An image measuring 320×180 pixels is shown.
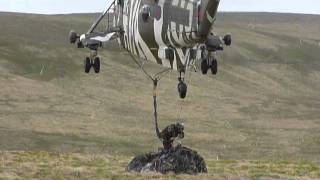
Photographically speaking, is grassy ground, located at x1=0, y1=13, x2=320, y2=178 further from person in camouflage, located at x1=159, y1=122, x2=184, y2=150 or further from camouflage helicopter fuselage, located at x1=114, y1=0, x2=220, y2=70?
camouflage helicopter fuselage, located at x1=114, y1=0, x2=220, y2=70

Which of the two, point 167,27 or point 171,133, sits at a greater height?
point 167,27

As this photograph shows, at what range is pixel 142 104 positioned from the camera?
307ft

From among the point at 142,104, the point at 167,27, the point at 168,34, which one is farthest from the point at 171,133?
the point at 142,104

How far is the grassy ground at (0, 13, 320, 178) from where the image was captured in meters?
67.4

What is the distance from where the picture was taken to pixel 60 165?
40.8 meters

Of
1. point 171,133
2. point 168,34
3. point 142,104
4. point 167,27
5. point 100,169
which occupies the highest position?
point 167,27

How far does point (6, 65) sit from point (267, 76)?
162 feet

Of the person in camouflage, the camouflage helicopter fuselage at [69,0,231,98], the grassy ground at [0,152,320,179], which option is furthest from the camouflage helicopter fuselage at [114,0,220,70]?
the grassy ground at [0,152,320,179]

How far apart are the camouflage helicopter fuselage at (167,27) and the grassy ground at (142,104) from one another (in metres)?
11.3

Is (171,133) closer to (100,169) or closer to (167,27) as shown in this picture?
(100,169)

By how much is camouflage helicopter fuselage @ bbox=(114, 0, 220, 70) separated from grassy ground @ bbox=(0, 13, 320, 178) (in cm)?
1127

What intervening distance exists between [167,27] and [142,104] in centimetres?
6977

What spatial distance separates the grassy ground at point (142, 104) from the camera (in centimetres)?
6744

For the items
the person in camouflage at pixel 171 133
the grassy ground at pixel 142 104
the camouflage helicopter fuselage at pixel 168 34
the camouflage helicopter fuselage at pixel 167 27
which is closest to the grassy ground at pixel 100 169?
the grassy ground at pixel 142 104
